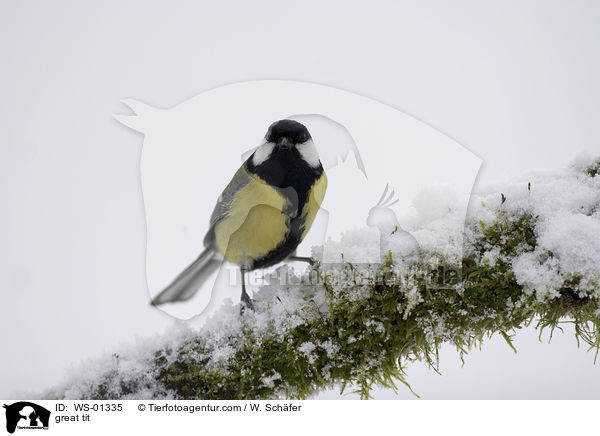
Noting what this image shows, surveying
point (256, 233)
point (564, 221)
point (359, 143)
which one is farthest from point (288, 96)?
point (564, 221)

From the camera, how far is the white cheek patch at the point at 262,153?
2211mm

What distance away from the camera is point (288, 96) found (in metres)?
2.18

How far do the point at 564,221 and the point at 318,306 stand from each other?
1.03 m

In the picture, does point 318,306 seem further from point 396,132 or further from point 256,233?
point 396,132

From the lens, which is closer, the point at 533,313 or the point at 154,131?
the point at 533,313

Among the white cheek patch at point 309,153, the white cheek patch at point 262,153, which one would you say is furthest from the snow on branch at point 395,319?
the white cheek patch at point 262,153

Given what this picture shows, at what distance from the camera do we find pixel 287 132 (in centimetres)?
214

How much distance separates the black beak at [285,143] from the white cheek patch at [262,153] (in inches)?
1.9

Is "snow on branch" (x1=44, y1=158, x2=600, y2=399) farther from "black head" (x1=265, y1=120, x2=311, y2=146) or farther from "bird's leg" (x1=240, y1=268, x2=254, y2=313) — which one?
"black head" (x1=265, y1=120, x2=311, y2=146)

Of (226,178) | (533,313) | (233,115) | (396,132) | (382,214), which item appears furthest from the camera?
(226,178)

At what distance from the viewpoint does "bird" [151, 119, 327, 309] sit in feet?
7.23
